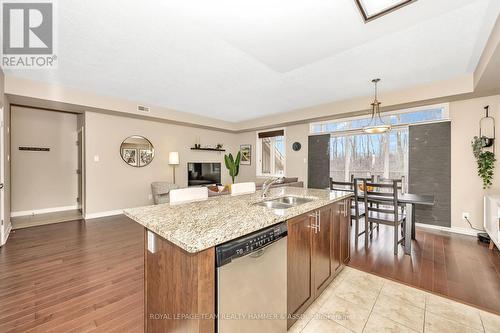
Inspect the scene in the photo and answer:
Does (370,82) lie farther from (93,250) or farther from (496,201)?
(93,250)

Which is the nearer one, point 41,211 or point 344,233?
point 344,233

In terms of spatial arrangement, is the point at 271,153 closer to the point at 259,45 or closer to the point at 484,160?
the point at 259,45

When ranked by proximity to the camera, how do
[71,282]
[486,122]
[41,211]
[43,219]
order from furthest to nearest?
[41,211] < [43,219] < [486,122] < [71,282]

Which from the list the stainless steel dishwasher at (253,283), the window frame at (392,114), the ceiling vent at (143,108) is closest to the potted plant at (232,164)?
the window frame at (392,114)

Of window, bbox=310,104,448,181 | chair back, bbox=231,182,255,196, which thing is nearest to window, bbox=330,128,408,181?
window, bbox=310,104,448,181

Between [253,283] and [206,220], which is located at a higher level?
[206,220]

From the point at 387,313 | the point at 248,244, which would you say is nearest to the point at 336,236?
the point at 387,313

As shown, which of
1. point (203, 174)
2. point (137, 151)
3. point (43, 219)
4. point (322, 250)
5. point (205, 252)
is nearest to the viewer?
point (205, 252)

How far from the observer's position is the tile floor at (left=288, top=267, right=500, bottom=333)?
1.54 m

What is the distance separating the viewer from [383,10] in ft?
5.97

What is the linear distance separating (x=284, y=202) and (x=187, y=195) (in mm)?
1028

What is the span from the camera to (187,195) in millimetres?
1982

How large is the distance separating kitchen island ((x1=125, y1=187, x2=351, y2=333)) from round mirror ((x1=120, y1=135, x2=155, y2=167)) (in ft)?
13.5

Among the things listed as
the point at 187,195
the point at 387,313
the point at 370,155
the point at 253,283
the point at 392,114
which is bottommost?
Answer: the point at 387,313
